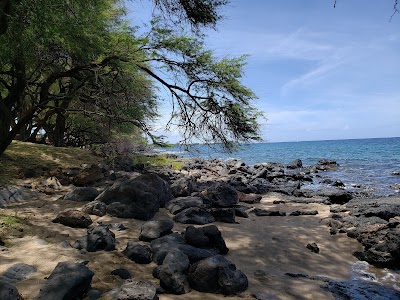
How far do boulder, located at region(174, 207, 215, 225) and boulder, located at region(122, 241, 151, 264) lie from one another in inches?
101

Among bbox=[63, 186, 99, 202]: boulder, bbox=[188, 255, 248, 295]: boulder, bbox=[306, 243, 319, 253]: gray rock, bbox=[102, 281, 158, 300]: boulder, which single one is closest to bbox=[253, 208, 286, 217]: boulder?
bbox=[306, 243, 319, 253]: gray rock

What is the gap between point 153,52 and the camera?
9.13m

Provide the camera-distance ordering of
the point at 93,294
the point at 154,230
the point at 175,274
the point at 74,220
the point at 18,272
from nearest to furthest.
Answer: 1. the point at 93,294
2. the point at 18,272
3. the point at 175,274
4. the point at 154,230
5. the point at 74,220

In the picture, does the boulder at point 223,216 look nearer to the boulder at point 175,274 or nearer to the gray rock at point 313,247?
the gray rock at point 313,247

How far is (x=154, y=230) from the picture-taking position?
588 centimetres

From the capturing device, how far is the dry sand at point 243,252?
4.26 meters

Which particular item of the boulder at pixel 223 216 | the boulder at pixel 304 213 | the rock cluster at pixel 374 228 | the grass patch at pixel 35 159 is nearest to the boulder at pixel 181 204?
the boulder at pixel 223 216

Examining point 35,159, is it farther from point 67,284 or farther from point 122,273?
point 67,284

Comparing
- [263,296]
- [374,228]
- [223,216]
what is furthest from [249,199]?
[263,296]

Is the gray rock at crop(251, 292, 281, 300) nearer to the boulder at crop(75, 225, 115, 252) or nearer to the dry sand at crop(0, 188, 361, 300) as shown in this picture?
the dry sand at crop(0, 188, 361, 300)

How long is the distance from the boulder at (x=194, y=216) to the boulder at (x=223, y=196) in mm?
2049

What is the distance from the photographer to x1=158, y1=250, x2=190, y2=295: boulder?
4008 mm

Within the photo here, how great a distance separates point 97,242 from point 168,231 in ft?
4.75

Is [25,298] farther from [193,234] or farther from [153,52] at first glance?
[153,52]
